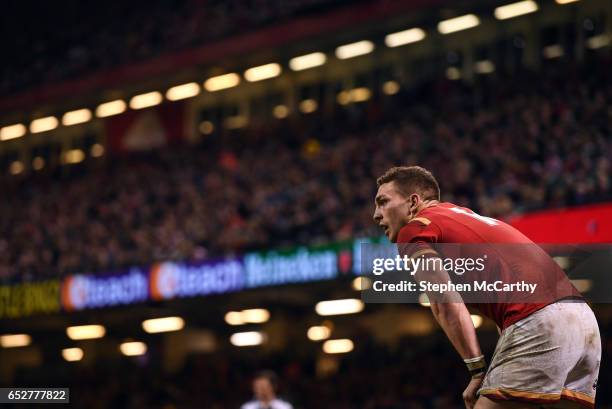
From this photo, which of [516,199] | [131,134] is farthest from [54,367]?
[516,199]

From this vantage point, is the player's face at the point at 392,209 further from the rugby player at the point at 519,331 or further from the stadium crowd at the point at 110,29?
the stadium crowd at the point at 110,29

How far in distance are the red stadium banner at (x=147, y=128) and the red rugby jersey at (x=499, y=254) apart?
34.1m

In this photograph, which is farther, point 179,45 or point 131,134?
point 131,134

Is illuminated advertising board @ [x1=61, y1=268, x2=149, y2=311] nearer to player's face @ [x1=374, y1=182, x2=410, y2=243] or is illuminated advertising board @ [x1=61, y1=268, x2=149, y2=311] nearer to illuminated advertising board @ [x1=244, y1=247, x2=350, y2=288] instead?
illuminated advertising board @ [x1=244, y1=247, x2=350, y2=288]

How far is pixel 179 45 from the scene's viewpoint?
118 ft

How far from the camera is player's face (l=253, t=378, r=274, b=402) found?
11.9 metres

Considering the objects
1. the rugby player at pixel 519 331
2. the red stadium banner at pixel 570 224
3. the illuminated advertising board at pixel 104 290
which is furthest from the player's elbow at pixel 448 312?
the illuminated advertising board at pixel 104 290

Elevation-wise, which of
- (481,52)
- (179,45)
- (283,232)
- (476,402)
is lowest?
(476,402)

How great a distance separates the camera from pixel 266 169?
30312 mm

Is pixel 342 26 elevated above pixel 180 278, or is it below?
above

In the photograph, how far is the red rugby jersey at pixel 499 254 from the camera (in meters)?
5.21

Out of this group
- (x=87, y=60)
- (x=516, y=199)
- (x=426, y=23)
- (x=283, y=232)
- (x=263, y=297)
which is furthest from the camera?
(x=87, y=60)

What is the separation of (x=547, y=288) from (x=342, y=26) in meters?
27.6

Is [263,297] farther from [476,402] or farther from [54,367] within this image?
[476,402]
